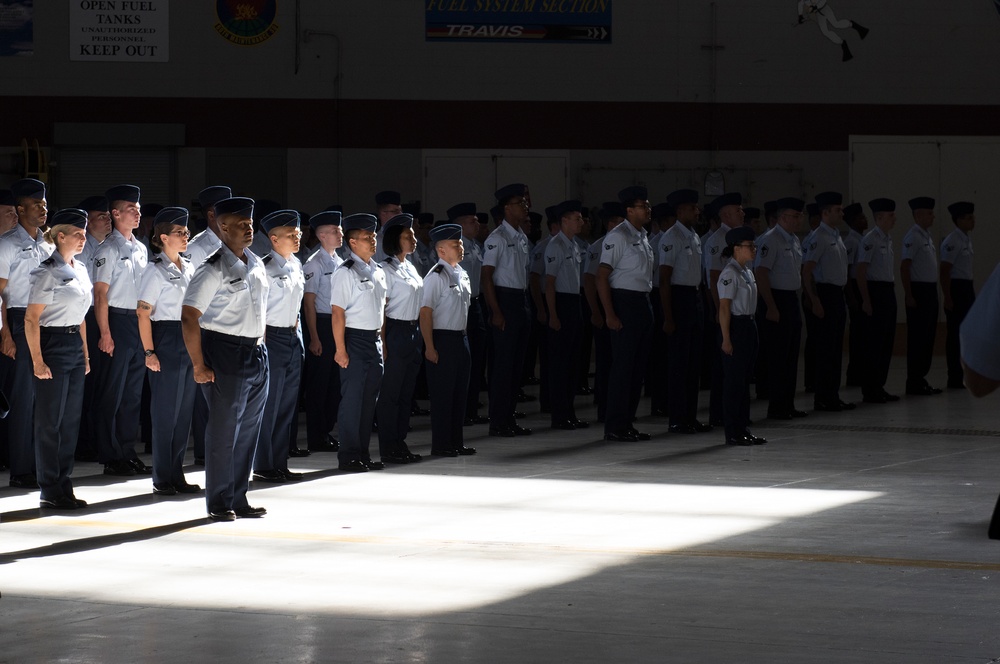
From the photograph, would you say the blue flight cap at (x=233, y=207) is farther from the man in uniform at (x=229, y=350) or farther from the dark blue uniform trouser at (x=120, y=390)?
the dark blue uniform trouser at (x=120, y=390)

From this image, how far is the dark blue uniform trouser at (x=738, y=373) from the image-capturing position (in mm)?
10773

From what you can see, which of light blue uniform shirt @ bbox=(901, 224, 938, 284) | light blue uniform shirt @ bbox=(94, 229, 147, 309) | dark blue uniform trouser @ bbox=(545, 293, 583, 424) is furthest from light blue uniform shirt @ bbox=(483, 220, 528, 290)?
light blue uniform shirt @ bbox=(901, 224, 938, 284)

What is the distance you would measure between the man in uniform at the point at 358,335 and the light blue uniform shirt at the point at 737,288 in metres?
2.61

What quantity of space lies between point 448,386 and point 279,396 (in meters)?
1.70

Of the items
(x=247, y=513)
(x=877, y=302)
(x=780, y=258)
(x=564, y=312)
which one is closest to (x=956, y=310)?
(x=877, y=302)

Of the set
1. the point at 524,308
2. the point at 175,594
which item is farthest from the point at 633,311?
the point at 175,594

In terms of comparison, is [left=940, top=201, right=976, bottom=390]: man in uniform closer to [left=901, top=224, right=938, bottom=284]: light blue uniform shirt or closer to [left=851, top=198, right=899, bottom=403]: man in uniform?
[left=901, top=224, right=938, bottom=284]: light blue uniform shirt

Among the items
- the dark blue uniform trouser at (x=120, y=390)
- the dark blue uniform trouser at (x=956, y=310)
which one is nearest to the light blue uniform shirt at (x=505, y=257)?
the dark blue uniform trouser at (x=120, y=390)

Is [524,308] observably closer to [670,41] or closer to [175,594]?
[175,594]

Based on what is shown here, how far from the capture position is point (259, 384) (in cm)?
773

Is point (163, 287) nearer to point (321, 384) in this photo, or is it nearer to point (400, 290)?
point (400, 290)

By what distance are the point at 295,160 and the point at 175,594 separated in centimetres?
1430

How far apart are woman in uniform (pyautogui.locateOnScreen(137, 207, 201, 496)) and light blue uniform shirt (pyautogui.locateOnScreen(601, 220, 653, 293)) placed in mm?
3533

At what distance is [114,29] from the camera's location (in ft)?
63.3
